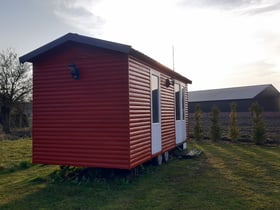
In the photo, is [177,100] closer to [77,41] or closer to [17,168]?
[77,41]

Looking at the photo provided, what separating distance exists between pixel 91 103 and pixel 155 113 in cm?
213

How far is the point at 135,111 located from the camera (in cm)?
593

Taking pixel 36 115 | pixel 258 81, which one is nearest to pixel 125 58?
pixel 36 115

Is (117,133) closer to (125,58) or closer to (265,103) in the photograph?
(125,58)

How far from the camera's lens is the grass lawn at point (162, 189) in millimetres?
4477

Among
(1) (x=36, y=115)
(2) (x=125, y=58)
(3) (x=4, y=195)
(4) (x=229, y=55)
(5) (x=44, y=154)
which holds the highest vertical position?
(4) (x=229, y=55)

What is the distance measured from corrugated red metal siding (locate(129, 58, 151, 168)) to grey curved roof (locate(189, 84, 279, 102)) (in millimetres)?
24164

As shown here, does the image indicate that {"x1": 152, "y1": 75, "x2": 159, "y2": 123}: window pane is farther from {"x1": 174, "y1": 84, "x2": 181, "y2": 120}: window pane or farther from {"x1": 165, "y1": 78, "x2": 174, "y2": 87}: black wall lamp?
{"x1": 174, "y1": 84, "x2": 181, "y2": 120}: window pane

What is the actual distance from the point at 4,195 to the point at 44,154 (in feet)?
4.76

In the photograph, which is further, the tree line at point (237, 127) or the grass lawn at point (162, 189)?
the tree line at point (237, 127)

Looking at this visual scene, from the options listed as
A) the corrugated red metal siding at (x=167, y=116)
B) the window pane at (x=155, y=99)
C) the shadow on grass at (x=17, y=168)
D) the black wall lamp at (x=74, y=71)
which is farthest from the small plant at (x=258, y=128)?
the shadow on grass at (x=17, y=168)

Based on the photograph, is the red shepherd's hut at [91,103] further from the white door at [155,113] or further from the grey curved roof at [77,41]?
the white door at [155,113]

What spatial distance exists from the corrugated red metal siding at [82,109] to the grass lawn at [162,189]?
62 cm

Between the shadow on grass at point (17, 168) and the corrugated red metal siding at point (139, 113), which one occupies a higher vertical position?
the corrugated red metal siding at point (139, 113)
